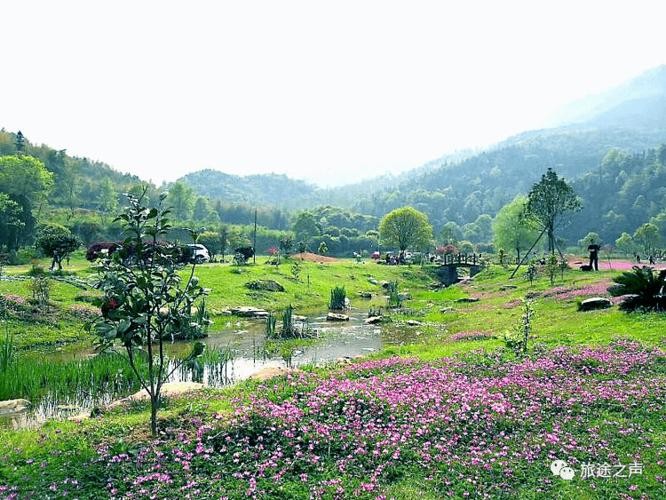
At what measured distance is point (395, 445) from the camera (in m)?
10.4

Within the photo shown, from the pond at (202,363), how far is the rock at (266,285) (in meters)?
11.9

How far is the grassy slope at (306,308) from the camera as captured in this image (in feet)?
32.3

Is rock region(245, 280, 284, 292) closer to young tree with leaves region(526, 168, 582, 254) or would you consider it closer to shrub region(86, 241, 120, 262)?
shrub region(86, 241, 120, 262)

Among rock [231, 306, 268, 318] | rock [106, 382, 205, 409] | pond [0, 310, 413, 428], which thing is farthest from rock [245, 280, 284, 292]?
rock [106, 382, 205, 409]

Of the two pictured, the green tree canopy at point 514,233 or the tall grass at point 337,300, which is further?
the green tree canopy at point 514,233

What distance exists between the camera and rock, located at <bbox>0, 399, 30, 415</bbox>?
15.2 metres

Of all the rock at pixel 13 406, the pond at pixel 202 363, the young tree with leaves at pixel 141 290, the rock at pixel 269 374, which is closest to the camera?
the young tree with leaves at pixel 141 290

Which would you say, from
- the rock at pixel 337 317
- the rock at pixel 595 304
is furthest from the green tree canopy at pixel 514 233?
the rock at pixel 595 304

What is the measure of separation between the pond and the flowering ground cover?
4.15 m

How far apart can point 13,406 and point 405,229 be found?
85.5 m

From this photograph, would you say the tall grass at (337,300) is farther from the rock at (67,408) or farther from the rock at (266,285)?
the rock at (67,408)

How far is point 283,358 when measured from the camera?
24250mm

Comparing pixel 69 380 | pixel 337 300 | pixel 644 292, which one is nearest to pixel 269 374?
pixel 69 380

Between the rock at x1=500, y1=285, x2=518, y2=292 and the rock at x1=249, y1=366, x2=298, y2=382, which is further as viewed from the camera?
the rock at x1=500, y1=285, x2=518, y2=292
